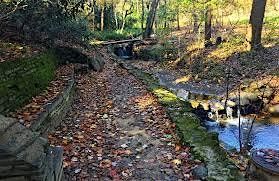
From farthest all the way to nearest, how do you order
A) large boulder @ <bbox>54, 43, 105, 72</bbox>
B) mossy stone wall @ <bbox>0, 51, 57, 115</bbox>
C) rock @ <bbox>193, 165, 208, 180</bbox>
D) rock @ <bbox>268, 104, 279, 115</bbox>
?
large boulder @ <bbox>54, 43, 105, 72</bbox> < rock @ <bbox>268, 104, 279, 115</bbox> < mossy stone wall @ <bbox>0, 51, 57, 115</bbox> < rock @ <bbox>193, 165, 208, 180</bbox>

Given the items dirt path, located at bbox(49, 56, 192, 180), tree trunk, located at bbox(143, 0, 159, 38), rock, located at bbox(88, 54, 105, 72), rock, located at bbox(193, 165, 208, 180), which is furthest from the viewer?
tree trunk, located at bbox(143, 0, 159, 38)

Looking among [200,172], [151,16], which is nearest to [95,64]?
[200,172]

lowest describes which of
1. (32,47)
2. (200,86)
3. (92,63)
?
(200,86)

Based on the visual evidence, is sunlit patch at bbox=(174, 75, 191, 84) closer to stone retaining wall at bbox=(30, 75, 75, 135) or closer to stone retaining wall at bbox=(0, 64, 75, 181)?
stone retaining wall at bbox=(30, 75, 75, 135)

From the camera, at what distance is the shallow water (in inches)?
335

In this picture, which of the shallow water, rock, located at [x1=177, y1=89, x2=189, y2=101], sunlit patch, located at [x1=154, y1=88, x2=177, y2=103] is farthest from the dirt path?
rock, located at [x1=177, y1=89, x2=189, y2=101]

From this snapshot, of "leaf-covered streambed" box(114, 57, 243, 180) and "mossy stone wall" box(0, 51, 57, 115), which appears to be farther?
"mossy stone wall" box(0, 51, 57, 115)

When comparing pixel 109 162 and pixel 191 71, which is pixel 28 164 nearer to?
pixel 109 162

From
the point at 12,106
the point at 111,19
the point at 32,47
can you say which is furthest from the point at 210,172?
the point at 111,19

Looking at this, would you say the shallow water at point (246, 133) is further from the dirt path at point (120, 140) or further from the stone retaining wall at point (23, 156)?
the stone retaining wall at point (23, 156)

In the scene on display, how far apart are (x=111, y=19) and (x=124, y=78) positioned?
75.2ft

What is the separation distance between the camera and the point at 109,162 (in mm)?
5906

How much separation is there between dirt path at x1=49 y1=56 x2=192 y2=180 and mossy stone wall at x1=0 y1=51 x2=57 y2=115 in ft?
3.24

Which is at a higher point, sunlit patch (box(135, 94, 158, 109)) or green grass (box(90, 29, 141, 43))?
green grass (box(90, 29, 141, 43))
